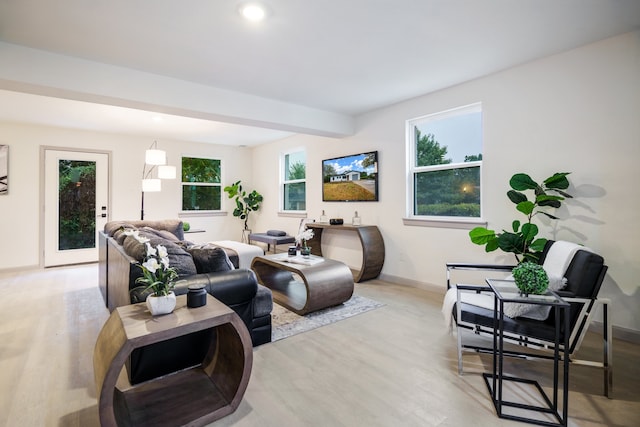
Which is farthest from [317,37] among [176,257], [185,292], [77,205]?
[77,205]

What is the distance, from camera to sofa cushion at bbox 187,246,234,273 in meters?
2.42

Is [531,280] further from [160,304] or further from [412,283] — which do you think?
[412,283]

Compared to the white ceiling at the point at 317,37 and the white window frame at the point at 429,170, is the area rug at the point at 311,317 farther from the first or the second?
the white ceiling at the point at 317,37

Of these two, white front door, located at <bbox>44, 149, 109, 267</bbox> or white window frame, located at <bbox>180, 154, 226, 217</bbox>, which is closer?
white front door, located at <bbox>44, 149, 109, 267</bbox>

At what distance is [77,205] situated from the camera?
577 centimetres

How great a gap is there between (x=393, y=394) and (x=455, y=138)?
3126 mm

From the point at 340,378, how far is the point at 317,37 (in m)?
2.64

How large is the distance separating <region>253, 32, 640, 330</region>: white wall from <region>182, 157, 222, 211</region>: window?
469cm

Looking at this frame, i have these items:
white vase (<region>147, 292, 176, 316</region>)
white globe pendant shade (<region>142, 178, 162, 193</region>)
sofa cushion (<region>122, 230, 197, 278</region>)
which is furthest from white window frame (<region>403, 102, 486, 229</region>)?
white globe pendant shade (<region>142, 178, 162, 193</region>)

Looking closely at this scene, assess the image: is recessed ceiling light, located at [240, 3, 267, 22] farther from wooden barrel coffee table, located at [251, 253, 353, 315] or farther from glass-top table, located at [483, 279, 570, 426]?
glass-top table, located at [483, 279, 570, 426]

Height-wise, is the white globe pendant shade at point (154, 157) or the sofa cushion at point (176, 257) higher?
the white globe pendant shade at point (154, 157)

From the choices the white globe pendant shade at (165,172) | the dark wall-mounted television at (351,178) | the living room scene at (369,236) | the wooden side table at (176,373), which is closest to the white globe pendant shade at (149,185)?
the living room scene at (369,236)

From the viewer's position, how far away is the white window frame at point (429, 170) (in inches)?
145

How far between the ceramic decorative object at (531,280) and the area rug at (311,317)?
1.74 metres
